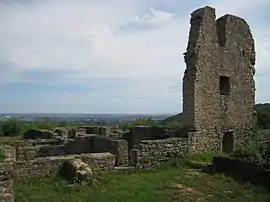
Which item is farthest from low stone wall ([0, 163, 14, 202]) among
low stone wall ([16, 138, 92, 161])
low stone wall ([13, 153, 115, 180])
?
low stone wall ([16, 138, 92, 161])

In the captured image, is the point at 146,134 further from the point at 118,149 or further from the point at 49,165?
the point at 49,165

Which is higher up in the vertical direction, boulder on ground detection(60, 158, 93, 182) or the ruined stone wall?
the ruined stone wall

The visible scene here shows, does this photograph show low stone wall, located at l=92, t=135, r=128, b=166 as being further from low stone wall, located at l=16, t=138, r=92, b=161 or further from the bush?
the bush

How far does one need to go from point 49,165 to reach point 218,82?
28.6ft

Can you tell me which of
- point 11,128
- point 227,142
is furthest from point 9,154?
point 11,128

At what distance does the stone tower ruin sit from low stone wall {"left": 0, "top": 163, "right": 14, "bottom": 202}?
9.84 metres

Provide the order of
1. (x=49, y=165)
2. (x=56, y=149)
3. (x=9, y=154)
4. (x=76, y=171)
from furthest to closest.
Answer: (x=56, y=149)
(x=9, y=154)
(x=49, y=165)
(x=76, y=171)

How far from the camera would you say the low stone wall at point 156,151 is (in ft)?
44.3

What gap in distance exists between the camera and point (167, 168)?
45.5 ft

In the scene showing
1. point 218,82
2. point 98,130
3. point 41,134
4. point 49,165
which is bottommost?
point 49,165

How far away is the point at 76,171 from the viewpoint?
35.9 ft

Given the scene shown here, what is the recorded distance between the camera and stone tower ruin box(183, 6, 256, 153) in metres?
16.1

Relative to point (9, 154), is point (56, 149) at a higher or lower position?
lower

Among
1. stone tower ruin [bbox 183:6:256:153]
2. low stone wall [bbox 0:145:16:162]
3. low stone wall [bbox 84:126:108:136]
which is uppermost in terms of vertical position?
stone tower ruin [bbox 183:6:256:153]
